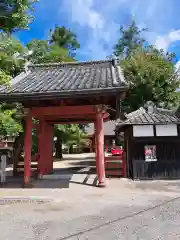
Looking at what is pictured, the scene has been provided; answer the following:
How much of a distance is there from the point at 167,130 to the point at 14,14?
9.02 meters

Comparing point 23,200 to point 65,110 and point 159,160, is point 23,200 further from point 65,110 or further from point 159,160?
point 159,160

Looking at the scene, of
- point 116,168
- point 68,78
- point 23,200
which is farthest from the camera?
point 116,168

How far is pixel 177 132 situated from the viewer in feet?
40.1

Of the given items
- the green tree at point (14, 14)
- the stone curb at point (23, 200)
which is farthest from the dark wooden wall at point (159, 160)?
the green tree at point (14, 14)

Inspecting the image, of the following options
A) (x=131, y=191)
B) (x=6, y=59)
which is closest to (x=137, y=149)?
(x=131, y=191)

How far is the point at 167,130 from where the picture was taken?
12.3m

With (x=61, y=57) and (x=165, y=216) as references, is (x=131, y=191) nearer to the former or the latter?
(x=165, y=216)

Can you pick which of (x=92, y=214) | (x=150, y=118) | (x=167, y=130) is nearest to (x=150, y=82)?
(x=150, y=118)

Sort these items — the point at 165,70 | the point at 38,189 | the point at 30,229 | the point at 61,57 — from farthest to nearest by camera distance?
the point at 165,70 < the point at 61,57 < the point at 38,189 < the point at 30,229

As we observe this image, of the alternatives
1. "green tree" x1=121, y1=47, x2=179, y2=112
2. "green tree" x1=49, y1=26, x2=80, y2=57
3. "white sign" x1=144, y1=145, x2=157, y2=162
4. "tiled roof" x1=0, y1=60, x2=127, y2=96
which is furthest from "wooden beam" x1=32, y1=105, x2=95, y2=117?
"green tree" x1=49, y1=26, x2=80, y2=57

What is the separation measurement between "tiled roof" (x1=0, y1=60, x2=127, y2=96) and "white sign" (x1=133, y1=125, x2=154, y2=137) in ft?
10.1

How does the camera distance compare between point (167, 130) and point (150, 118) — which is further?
point (150, 118)

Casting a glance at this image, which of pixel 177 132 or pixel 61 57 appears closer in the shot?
pixel 177 132

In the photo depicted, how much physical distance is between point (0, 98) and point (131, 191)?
5.95 m
